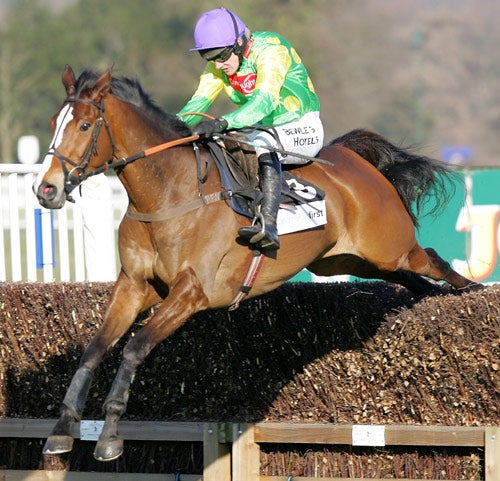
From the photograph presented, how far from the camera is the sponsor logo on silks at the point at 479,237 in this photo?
30.4 ft

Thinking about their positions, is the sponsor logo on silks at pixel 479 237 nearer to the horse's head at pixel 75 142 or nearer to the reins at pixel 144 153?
the reins at pixel 144 153

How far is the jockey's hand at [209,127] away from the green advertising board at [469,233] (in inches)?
173

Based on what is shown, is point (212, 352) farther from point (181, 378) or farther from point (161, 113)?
point (161, 113)

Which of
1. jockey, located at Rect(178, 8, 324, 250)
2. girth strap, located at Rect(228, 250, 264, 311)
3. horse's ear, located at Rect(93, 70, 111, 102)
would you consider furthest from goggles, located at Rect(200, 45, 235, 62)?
girth strap, located at Rect(228, 250, 264, 311)

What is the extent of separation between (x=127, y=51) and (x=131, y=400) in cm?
3179

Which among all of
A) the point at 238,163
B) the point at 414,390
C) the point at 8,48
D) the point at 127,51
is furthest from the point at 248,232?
the point at 127,51

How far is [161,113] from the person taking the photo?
206 inches

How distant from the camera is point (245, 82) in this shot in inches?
214

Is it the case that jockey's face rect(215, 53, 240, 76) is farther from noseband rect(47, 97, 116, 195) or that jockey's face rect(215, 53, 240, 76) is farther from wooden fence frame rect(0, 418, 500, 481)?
wooden fence frame rect(0, 418, 500, 481)

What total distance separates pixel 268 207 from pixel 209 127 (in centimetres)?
49

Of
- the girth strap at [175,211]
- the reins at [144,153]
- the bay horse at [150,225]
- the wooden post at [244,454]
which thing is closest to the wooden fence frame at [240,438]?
the wooden post at [244,454]

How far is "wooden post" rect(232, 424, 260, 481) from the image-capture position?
573cm

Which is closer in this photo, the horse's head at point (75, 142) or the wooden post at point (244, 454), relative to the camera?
the horse's head at point (75, 142)

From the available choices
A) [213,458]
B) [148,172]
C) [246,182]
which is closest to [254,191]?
[246,182]
